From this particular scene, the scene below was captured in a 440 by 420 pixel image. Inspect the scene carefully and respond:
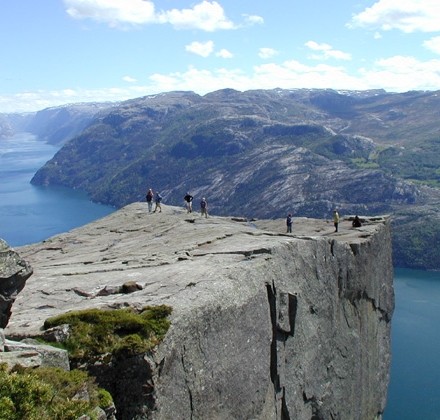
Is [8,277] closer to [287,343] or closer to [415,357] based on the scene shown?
[287,343]

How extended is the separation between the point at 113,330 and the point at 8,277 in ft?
15.1

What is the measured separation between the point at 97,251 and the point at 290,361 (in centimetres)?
1944

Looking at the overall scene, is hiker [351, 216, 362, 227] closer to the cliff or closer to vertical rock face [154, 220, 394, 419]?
the cliff

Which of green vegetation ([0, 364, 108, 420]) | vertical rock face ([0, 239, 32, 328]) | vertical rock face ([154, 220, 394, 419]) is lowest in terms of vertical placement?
vertical rock face ([154, 220, 394, 419])

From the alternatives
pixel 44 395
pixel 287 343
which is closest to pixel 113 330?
pixel 44 395

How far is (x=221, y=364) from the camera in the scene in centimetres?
2095

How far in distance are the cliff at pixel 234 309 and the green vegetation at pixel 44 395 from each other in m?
2.73

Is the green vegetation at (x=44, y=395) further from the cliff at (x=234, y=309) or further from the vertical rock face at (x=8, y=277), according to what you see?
the vertical rock face at (x=8, y=277)

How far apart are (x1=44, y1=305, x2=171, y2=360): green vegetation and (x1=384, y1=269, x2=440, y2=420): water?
7482 cm

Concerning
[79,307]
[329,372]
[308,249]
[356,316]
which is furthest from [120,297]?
[356,316]

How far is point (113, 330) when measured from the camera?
60.2ft

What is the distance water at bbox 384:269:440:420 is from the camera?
84.3m

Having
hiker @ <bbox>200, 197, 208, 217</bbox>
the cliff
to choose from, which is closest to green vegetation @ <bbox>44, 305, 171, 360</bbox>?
the cliff

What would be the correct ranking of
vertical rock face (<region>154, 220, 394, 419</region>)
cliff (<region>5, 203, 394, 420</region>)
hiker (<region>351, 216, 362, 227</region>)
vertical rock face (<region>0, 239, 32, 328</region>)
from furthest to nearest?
hiker (<region>351, 216, 362, 227</region>), vertical rock face (<region>154, 220, 394, 419</region>), cliff (<region>5, 203, 394, 420</region>), vertical rock face (<region>0, 239, 32, 328</region>)
